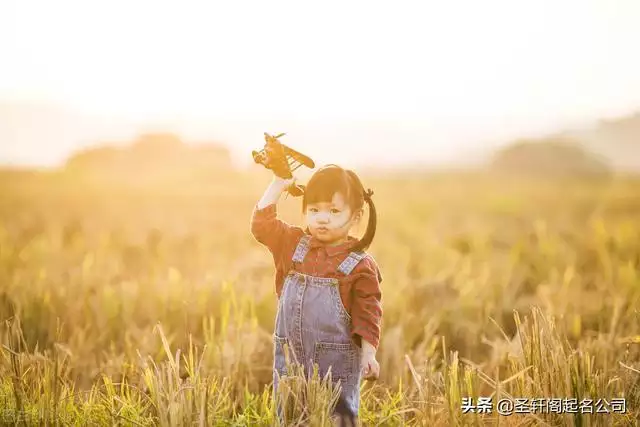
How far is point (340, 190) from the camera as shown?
251 cm

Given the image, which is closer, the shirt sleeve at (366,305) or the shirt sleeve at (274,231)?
the shirt sleeve at (366,305)

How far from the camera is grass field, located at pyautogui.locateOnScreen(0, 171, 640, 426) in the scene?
257 centimetres

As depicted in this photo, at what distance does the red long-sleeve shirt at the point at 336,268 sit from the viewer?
96.5 inches

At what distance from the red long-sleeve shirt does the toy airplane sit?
0.40ft

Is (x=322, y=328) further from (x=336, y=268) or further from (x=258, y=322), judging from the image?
(x=258, y=322)

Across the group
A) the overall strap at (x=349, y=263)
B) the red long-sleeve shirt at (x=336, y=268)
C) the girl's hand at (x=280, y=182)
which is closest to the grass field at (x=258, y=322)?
the red long-sleeve shirt at (x=336, y=268)

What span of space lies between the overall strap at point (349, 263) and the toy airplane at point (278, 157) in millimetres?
309

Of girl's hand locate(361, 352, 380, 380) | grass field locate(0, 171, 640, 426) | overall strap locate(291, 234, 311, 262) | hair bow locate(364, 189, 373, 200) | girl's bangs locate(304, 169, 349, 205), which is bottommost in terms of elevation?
grass field locate(0, 171, 640, 426)

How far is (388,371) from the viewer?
11.9 feet

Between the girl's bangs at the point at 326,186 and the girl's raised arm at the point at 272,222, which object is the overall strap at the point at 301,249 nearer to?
Answer: the girl's raised arm at the point at 272,222

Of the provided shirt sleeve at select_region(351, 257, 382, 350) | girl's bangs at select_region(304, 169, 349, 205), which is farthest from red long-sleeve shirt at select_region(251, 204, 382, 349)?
girl's bangs at select_region(304, 169, 349, 205)

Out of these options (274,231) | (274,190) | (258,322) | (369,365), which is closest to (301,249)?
(274,231)

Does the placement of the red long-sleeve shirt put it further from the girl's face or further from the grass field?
the grass field

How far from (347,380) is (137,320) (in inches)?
77.5
